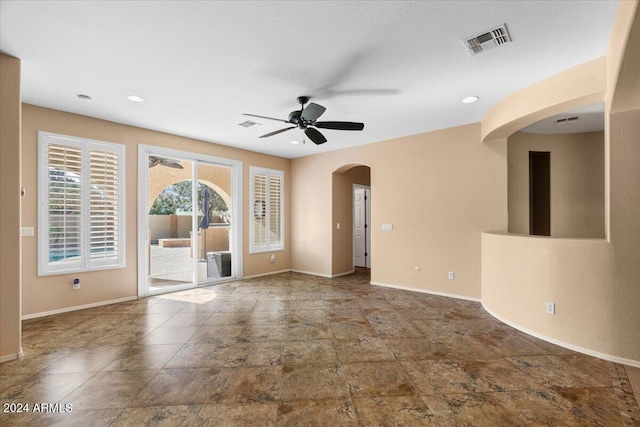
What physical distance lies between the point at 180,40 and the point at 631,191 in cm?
427

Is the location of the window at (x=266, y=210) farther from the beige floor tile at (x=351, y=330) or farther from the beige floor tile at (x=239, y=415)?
the beige floor tile at (x=239, y=415)

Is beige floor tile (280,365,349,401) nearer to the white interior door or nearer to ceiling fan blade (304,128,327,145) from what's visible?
ceiling fan blade (304,128,327,145)

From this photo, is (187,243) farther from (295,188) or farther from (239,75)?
(239,75)

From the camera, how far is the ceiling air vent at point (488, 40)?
2.51 metres

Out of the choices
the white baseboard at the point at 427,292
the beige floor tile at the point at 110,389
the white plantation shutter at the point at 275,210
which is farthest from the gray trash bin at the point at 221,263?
the beige floor tile at the point at 110,389

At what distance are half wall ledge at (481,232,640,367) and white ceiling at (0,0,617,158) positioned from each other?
189cm

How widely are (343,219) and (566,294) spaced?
14.9ft

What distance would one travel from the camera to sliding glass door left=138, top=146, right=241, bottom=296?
5.27 m

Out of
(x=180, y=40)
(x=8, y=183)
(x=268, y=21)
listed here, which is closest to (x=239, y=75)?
(x=180, y=40)

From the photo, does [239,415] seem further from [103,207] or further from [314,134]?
[103,207]

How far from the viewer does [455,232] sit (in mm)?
5074

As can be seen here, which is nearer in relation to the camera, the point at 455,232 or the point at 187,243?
the point at 455,232

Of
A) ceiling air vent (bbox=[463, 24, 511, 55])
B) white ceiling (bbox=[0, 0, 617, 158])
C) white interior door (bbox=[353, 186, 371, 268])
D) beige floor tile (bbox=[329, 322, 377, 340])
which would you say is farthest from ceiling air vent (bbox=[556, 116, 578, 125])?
white interior door (bbox=[353, 186, 371, 268])

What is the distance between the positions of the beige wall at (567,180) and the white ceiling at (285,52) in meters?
1.58
